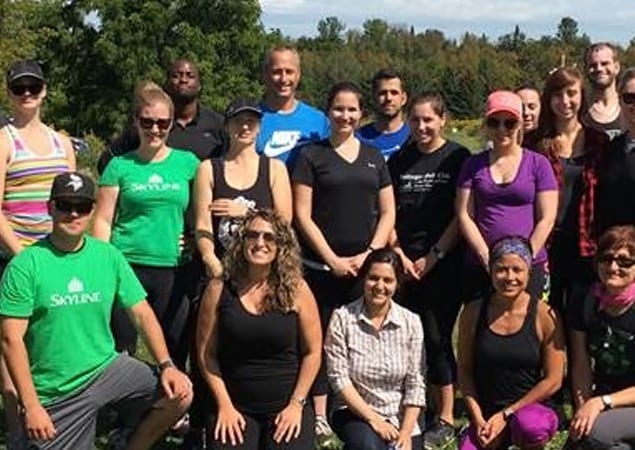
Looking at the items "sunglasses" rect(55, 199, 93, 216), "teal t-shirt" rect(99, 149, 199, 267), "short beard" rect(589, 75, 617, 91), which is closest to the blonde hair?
"teal t-shirt" rect(99, 149, 199, 267)

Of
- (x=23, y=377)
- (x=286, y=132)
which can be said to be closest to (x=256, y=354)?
(x=23, y=377)

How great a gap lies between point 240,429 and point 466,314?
1.47 metres

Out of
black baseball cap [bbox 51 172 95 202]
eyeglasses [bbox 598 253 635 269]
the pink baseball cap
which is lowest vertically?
eyeglasses [bbox 598 253 635 269]

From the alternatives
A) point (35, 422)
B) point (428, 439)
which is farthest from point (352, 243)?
point (35, 422)

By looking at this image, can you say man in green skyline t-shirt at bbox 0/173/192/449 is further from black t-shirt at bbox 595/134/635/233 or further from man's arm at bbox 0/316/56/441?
black t-shirt at bbox 595/134/635/233

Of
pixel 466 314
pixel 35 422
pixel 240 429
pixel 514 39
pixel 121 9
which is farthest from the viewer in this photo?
pixel 514 39

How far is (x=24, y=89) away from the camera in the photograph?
614 centimetres

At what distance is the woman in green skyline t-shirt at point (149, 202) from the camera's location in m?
6.29

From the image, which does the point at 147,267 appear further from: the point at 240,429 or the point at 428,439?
the point at 428,439

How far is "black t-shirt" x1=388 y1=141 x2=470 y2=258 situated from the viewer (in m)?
6.79

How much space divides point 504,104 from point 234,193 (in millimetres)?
1706

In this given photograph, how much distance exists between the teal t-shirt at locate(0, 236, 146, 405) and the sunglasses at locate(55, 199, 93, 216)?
246 mm

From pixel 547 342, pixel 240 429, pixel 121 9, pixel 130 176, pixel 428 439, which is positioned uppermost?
pixel 121 9

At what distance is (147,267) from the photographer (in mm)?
6430
